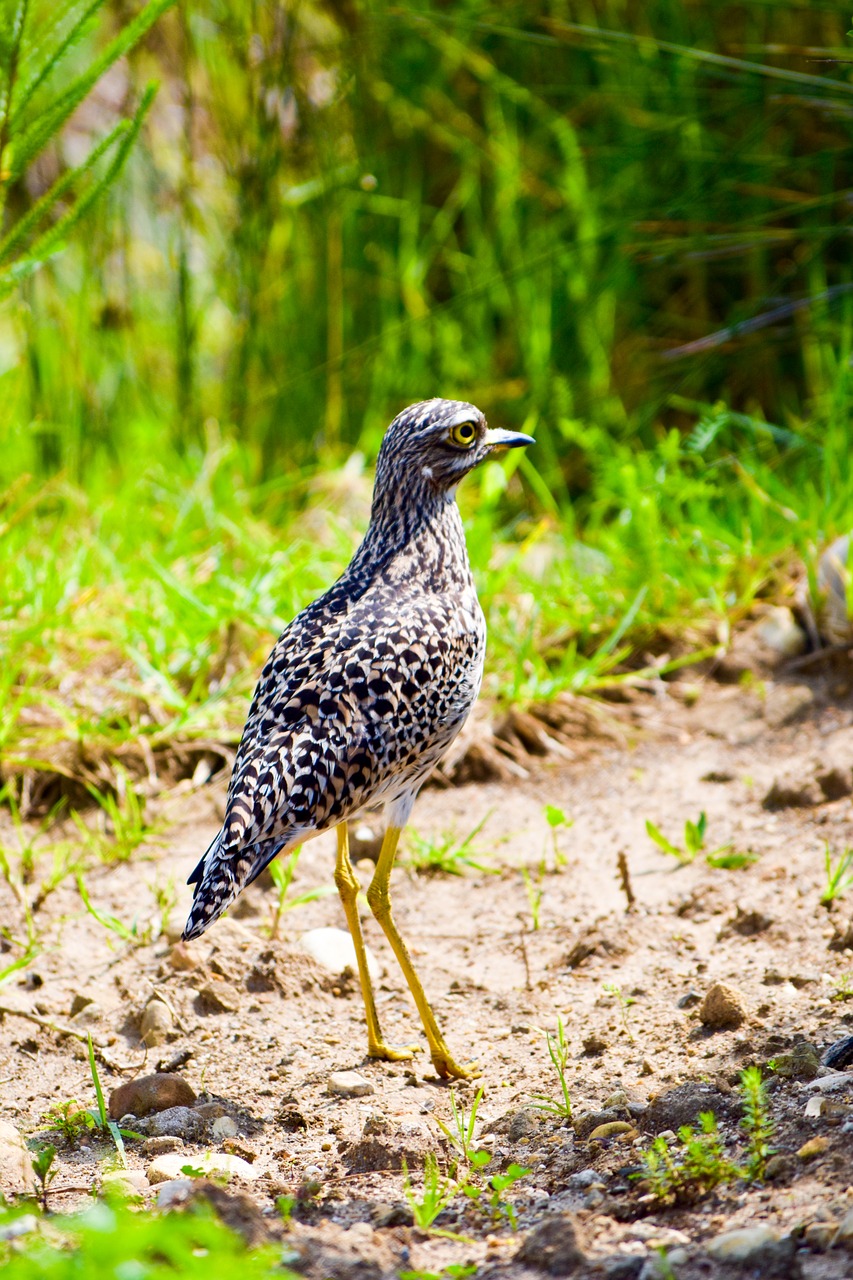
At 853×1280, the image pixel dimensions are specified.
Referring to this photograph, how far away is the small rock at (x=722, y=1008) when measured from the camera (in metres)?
3.47

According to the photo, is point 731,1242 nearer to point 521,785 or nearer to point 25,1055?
point 25,1055

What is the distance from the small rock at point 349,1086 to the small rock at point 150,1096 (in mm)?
366

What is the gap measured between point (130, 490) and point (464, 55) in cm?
293

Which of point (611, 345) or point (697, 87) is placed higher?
point (697, 87)

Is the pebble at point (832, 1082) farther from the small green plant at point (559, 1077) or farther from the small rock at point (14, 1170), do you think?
the small rock at point (14, 1170)

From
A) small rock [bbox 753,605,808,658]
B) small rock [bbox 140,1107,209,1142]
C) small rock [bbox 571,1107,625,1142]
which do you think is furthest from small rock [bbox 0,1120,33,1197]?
small rock [bbox 753,605,808,658]

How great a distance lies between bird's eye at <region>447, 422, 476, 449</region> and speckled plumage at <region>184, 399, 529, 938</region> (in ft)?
0.05

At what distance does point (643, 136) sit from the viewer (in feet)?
21.5

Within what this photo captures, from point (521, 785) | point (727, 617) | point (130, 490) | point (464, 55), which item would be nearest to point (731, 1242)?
point (521, 785)

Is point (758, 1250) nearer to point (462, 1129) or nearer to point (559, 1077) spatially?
point (462, 1129)

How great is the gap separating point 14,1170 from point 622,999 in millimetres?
1660

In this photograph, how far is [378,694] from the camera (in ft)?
11.8

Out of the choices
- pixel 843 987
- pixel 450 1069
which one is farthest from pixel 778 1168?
pixel 450 1069

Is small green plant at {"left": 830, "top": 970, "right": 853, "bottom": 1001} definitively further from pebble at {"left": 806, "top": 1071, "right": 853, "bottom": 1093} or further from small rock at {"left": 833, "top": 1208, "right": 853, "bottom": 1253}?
small rock at {"left": 833, "top": 1208, "right": 853, "bottom": 1253}
